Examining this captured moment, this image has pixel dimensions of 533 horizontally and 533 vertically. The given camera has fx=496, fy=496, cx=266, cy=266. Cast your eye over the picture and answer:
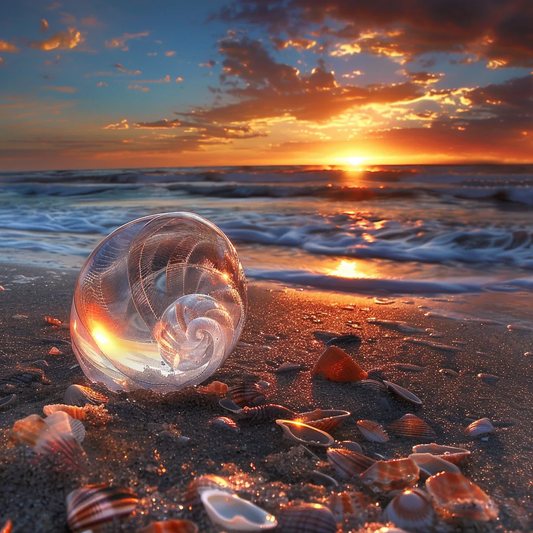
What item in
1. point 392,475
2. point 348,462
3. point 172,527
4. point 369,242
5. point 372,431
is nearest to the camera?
point 172,527

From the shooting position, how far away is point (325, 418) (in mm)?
1903

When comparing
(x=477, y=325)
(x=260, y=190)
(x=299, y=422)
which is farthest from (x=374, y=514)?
Result: (x=260, y=190)

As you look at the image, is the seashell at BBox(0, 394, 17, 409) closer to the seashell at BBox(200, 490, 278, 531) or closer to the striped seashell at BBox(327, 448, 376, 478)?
the seashell at BBox(200, 490, 278, 531)

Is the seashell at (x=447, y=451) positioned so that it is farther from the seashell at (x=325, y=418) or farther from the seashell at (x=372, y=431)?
the seashell at (x=325, y=418)

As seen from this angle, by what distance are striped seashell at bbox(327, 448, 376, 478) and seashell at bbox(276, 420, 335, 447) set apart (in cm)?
12

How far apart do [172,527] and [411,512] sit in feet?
2.05

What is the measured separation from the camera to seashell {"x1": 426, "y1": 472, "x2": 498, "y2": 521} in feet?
4.39

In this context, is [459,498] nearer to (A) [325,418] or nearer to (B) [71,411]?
(A) [325,418]

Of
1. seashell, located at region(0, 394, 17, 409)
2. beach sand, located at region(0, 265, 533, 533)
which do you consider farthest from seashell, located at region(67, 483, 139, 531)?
seashell, located at region(0, 394, 17, 409)

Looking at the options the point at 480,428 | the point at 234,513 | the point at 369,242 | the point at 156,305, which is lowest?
the point at 480,428

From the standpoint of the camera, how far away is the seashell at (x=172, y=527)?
1.20m

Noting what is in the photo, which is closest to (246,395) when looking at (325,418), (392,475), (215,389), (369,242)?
(215,389)

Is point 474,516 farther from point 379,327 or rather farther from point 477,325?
point 477,325

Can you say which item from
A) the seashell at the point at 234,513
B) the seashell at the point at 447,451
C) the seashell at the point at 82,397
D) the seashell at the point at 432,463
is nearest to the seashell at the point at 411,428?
the seashell at the point at 447,451
